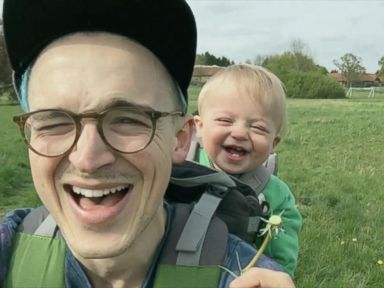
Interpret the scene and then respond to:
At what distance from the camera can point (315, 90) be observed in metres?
59.3

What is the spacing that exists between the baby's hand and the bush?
5725 centimetres

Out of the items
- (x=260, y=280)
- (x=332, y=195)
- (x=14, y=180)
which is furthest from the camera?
(x=14, y=180)

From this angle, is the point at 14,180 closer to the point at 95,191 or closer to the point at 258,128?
the point at 258,128

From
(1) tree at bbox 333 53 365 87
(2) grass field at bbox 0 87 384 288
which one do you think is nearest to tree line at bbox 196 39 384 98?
(1) tree at bbox 333 53 365 87

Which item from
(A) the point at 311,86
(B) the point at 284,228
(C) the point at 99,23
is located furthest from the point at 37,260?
(A) the point at 311,86

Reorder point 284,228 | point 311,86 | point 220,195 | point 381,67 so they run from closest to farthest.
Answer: point 220,195 < point 284,228 < point 311,86 < point 381,67

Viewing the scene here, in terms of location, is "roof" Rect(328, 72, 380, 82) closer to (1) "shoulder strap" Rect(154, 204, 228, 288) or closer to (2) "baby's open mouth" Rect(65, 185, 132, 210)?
(1) "shoulder strap" Rect(154, 204, 228, 288)

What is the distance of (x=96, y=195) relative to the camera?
190 cm

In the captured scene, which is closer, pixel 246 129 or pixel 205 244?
pixel 205 244

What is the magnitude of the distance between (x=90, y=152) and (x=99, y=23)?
40 centimetres

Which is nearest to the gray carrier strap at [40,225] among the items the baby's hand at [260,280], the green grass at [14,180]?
the baby's hand at [260,280]

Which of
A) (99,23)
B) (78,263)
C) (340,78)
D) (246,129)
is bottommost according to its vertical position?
(340,78)

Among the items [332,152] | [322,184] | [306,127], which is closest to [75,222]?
[322,184]

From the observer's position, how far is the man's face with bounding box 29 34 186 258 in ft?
6.12
